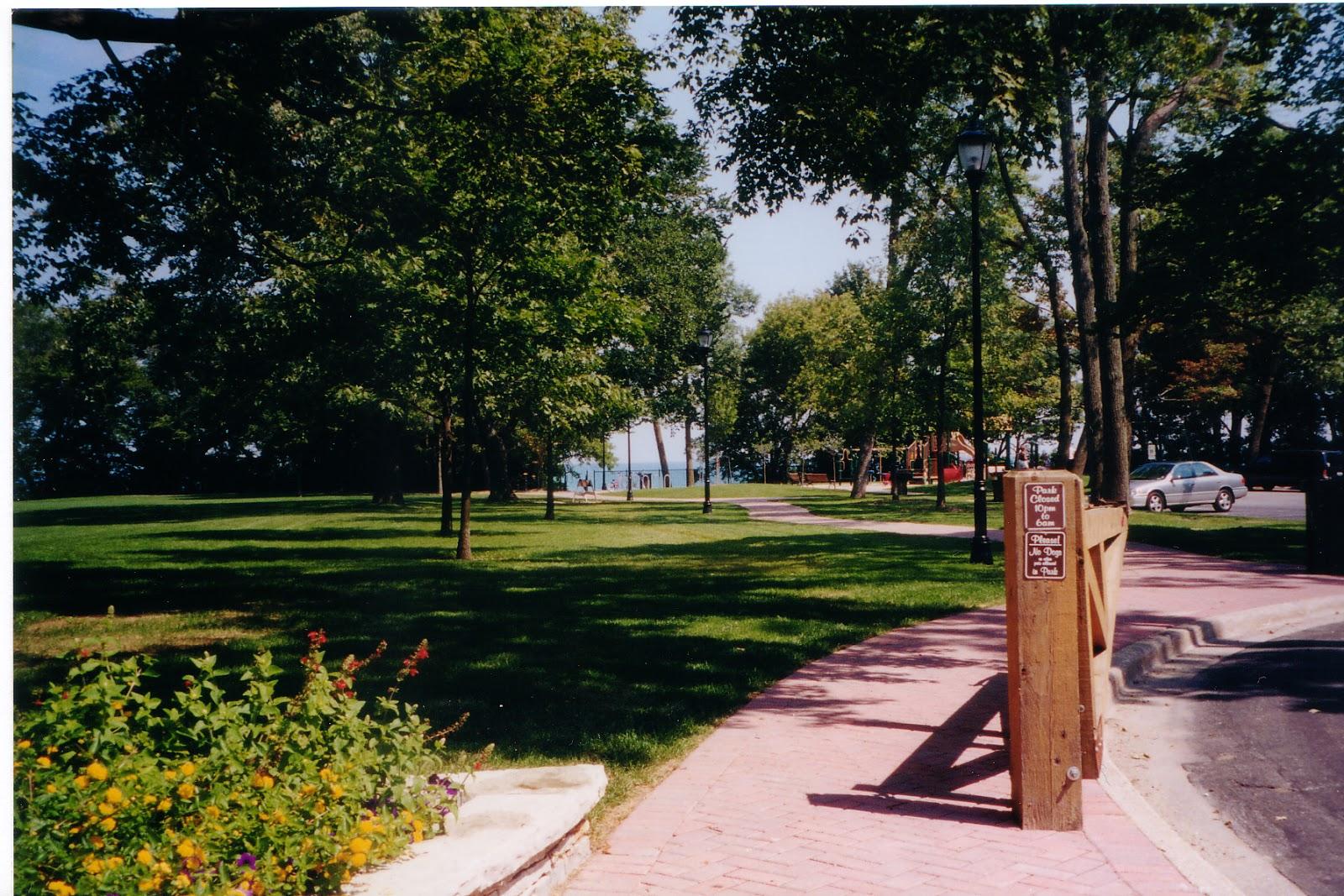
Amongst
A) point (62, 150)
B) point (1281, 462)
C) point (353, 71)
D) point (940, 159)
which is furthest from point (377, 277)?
point (1281, 462)

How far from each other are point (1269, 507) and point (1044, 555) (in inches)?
1078

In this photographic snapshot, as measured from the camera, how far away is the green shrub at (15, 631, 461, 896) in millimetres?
2758

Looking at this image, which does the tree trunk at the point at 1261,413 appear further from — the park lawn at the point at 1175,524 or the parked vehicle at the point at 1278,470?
the park lawn at the point at 1175,524

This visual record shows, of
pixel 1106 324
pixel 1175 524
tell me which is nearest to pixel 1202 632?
pixel 1106 324

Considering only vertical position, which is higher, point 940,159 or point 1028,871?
point 940,159

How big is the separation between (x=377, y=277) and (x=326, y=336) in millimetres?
1143

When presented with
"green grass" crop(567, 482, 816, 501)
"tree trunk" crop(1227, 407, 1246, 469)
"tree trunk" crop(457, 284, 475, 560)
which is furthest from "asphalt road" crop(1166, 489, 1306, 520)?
"tree trunk" crop(457, 284, 475, 560)

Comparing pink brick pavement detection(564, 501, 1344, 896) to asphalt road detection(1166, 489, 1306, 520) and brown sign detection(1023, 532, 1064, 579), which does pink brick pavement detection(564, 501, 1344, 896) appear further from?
asphalt road detection(1166, 489, 1306, 520)

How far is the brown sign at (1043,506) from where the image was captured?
395 cm

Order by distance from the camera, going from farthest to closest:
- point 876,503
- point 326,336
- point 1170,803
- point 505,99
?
1. point 876,503
2. point 326,336
3. point 505,99
4. point 1170,803

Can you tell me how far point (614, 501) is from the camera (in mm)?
35562

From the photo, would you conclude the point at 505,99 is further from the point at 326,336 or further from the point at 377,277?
the point at 326,336

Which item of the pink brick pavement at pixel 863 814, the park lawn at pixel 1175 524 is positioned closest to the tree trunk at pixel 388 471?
the park lawn at pixel 1175 524

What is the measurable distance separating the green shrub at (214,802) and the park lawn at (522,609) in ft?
1.34
